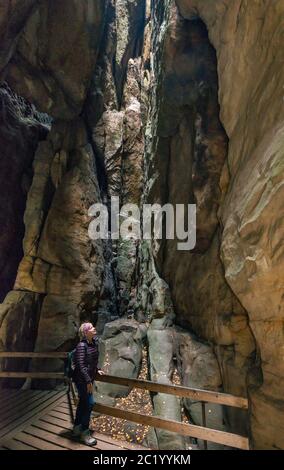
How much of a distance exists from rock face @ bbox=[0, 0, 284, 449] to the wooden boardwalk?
1696 mm

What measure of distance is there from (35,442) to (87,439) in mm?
1032

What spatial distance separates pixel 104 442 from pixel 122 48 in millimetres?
18218

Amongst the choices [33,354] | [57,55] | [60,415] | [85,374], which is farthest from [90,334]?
[57,55]

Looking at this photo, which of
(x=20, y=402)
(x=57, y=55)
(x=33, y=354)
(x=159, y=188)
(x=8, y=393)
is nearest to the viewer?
(x=20, y=402)

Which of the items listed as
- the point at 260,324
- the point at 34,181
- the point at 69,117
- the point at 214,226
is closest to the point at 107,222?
the point at 34,181

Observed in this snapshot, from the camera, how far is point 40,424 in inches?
218

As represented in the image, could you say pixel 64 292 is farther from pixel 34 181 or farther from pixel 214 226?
pixel 214 226

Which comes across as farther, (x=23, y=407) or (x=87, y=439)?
(x=23, y=407)

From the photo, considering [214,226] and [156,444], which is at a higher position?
[214,226]

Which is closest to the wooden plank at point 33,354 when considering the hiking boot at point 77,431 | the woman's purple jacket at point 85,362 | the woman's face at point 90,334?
the hiking boot at point 77,431

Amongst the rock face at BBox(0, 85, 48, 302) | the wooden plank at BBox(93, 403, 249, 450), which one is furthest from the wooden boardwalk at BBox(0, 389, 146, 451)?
the rock face at BBox(0, 85, 48, 302)

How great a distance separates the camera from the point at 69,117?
12703 millimetres

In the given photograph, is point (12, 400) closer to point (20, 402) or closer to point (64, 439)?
point (20, 402)

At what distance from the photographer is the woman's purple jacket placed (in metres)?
4.51
